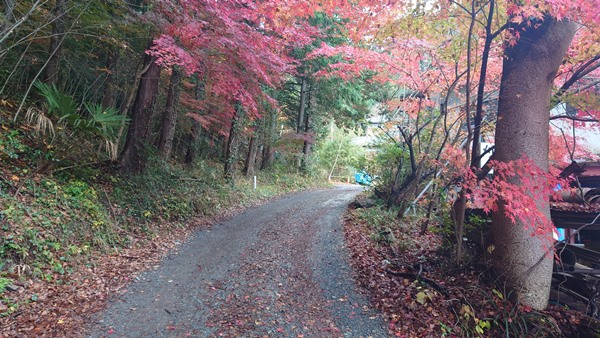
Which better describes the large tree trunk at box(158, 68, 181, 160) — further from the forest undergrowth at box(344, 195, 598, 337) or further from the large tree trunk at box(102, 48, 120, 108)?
the forest undergrowth at box(344, 195, 598, 337)

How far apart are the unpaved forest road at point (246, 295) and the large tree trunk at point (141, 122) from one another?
256cm

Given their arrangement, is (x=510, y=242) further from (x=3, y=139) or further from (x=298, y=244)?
A: (x=3, y=139)

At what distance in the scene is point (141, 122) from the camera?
8.69 metres

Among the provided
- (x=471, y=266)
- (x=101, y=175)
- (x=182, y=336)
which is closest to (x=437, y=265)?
(x=471, y=266)

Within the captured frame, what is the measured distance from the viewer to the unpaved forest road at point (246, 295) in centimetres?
396

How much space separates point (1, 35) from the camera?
501cm

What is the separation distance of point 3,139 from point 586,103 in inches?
405

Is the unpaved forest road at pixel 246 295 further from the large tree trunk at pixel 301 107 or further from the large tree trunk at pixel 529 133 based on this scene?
the large tree trunk at pixel 301 107

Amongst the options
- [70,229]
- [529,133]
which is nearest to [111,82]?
[70,229]

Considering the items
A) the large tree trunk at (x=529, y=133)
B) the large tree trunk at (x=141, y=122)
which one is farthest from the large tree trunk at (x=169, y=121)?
the large tree trunk at (x=529, y=133)

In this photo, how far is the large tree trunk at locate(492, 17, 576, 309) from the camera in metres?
4.39

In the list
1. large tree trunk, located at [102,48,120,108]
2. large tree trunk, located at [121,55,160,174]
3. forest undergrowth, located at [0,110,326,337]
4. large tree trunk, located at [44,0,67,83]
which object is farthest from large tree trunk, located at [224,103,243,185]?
large tree trunk, located at [44,0,67,83]

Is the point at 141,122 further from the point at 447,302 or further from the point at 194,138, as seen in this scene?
the point at 447,302

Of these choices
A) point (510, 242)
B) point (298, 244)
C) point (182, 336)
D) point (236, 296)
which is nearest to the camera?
point (182, 336)
